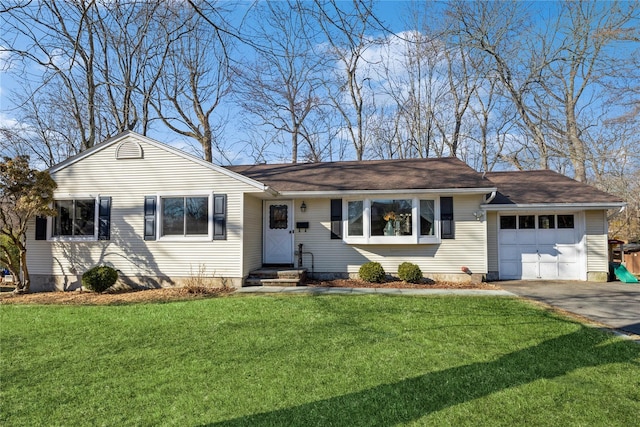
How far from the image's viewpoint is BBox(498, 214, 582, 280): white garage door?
10.6 m

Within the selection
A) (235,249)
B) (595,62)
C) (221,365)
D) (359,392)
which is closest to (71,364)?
(221,365)

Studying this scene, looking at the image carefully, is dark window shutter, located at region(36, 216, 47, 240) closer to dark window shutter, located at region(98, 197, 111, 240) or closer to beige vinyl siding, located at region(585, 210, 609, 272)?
dark window shutter, located at region(98, 197, 111, 240)

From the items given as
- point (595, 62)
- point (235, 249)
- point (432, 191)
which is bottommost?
point (235, 249)

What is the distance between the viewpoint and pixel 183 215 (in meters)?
9.86

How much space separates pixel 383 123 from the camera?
23.2m

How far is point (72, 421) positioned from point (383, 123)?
22.7 m

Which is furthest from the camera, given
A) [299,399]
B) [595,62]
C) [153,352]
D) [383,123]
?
[383,123]

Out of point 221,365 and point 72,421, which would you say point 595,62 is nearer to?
point 221,365

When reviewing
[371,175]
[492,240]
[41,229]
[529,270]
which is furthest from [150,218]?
[529,270]

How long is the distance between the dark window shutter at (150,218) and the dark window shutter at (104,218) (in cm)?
115

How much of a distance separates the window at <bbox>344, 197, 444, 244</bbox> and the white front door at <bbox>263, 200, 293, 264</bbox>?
202cm

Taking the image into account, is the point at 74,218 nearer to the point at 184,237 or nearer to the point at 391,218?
the point at 184,237

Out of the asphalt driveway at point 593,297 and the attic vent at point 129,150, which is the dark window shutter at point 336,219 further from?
the attic vent at point 129,150

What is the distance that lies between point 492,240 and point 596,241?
2959 millimetres
